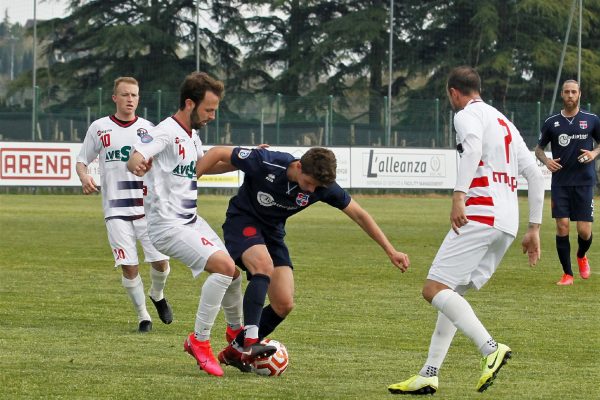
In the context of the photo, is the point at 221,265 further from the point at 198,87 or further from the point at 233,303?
the point at 198,87

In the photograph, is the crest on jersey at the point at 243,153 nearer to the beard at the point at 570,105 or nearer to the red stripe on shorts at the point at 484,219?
the red stripe on shorts at the point at 484,219

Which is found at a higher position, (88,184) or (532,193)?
(532,193)

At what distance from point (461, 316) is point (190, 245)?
A: 1868mm

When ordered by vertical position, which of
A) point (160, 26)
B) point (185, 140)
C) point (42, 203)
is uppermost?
point (160, 26)

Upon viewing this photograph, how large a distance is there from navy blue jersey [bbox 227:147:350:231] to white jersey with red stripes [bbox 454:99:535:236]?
864 mm

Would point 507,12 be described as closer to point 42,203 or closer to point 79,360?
point 42,203

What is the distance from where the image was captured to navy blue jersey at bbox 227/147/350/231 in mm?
7695

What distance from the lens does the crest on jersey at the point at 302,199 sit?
7715 millimetres

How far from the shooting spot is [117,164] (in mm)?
10297

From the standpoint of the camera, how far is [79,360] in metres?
8.08

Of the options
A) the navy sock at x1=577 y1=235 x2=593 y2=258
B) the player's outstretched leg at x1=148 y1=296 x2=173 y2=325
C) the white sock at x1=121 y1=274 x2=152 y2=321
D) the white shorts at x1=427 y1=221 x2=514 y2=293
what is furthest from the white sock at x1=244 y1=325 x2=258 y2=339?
the navy sock at x1=577 y1=235 x2=593 y2=258

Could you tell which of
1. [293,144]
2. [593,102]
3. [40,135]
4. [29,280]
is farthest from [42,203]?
[593,102]

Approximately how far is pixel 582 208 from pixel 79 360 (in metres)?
7.86

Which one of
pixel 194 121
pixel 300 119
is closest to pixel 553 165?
pixel 194 121
